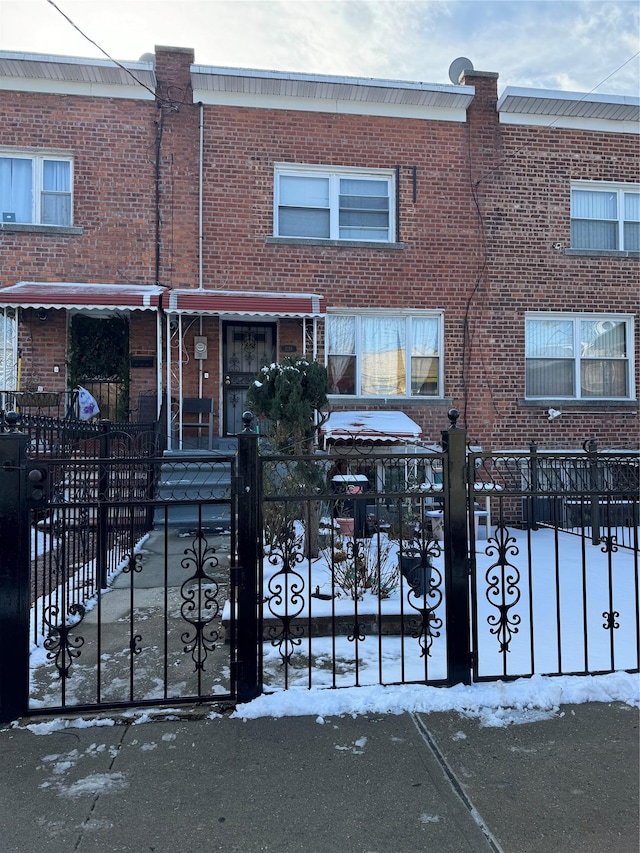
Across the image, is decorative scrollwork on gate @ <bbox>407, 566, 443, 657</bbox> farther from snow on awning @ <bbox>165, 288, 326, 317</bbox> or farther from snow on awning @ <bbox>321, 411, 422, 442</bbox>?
snow on awning @ <bbox>165, 288, 326, 317</bbox>

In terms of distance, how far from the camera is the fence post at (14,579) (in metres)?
3.28

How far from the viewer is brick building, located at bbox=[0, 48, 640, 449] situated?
10172 mm

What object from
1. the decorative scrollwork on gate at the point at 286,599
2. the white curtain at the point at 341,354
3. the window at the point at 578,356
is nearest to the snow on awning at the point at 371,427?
the white curtain at the point at 341,354

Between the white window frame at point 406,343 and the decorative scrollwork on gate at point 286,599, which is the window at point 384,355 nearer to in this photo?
the white window frame at point 406,343

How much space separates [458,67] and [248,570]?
12280mm

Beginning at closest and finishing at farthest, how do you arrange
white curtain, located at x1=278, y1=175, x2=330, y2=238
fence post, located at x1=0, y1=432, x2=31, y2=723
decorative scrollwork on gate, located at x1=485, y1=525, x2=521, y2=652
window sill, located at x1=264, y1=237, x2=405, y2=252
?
fence post, located at x1=0, y1=432, x2=31, y2=723
decorative scrollwork on gate, located at x1=485, y1=525, x2=521, y2=652
window sill, located at x1=264, y1=237, x2=405, y2=252
white curtain, located at x1=278, y1=175, x2=330, y2=238

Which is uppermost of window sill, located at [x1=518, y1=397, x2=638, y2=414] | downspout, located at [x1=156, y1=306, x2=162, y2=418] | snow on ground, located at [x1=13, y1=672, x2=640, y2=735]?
downspout, located at [x1=156, y1=306, x2=162, y2=418]

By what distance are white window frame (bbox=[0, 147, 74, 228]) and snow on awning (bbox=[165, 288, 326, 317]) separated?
2.75 metres

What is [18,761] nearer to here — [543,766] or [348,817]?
[348,817]

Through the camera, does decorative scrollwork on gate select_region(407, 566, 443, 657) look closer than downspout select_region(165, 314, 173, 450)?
Yes

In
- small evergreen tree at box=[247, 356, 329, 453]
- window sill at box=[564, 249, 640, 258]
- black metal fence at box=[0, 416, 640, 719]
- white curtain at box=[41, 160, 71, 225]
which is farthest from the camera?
window sill at box=[564, 249, 640, 258]

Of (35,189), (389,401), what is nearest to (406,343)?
(389,401)

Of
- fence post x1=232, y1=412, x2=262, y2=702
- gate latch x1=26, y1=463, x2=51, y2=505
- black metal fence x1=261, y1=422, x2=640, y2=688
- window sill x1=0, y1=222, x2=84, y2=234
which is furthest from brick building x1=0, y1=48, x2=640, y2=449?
gate latch x1=26, y1=463, x2=51, y2=505

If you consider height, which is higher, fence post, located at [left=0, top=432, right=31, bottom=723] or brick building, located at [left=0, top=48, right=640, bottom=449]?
brick building, located at [left=0, top=48, right=640, bottom=449]
